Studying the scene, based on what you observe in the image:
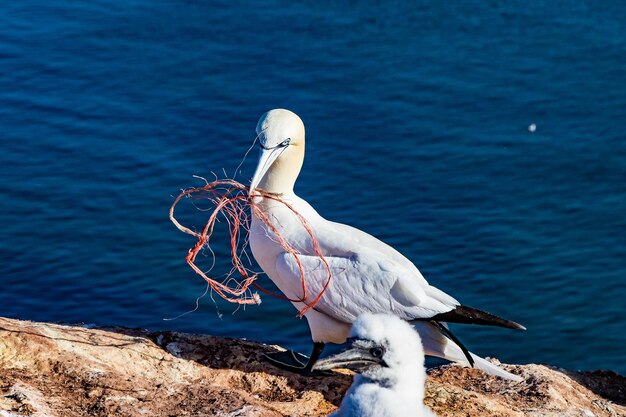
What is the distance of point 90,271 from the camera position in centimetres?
1428

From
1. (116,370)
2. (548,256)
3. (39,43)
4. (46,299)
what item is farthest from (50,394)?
(39,43)

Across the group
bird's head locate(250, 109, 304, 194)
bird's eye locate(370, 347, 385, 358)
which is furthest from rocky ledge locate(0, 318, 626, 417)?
bird's head locate(250, 109, 304, 194)

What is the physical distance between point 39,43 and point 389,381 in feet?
46.9

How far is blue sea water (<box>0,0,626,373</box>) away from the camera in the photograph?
1380 centimetres

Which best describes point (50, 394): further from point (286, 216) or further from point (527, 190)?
point (527, 190)

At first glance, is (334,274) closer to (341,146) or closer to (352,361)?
(352,361)

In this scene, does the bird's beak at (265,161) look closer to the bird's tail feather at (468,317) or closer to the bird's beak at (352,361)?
the bird's tail feather at (468,317)

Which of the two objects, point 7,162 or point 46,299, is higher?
point 7,162

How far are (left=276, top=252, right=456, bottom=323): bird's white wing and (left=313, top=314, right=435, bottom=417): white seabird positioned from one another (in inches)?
57.6

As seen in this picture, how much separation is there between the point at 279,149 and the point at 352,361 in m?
2.68

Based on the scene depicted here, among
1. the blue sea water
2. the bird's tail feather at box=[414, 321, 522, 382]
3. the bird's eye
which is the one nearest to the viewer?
the bird's eye

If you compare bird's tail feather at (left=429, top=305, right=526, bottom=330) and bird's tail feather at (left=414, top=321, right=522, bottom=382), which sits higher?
bird's tail feather at (left=429, top=305, right=526, bottom=330)

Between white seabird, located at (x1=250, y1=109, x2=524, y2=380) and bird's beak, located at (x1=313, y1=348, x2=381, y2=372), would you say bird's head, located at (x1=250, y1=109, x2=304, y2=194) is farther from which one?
bird's beak, located at (x1=313, y1=348, x2=381, y2=372)

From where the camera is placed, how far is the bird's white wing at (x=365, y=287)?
8.22 meters
